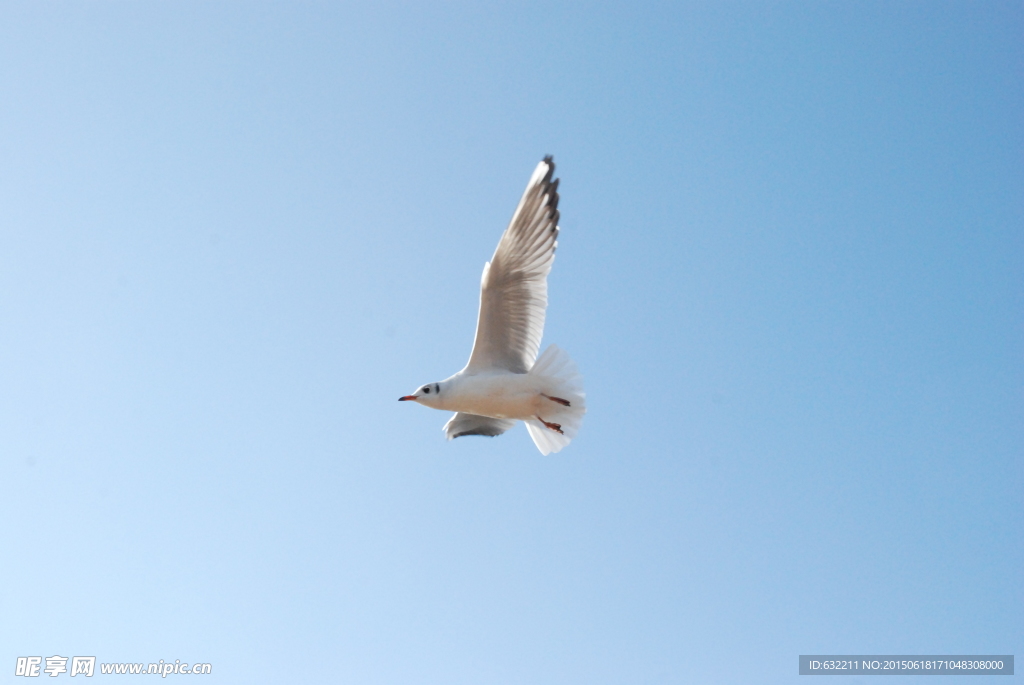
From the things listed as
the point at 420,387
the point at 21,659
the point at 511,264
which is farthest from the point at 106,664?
the point at 511,264

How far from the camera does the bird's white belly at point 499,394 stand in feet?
25.0

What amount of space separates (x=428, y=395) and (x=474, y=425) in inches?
28.4

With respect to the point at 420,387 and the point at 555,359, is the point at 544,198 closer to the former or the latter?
the point at 555,359

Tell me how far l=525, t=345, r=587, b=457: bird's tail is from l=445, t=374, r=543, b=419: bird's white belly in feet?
0.30

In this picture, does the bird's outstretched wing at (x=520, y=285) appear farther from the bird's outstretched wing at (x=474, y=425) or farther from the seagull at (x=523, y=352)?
the bird's outstretched wing at (x=474, y=425)

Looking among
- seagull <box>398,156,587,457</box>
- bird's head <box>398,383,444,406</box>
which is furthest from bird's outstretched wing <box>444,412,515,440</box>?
bird's head <box>398,383,444,406</box>

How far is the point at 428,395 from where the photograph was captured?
792cm

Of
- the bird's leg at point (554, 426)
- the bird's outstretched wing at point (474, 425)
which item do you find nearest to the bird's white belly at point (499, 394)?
the bird's leg at point (554, 426)

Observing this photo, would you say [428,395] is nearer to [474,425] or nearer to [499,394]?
[499,394]

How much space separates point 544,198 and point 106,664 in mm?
5339

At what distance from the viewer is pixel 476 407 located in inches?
306

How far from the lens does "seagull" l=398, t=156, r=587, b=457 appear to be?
7.62 m

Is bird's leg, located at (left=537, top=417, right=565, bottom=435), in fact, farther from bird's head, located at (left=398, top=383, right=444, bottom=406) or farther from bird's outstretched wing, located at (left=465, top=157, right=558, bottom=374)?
bird's head, located at (left=398, top=383, right=444, bottom=406)

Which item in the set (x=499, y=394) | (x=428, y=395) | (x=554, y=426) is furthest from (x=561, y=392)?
(x=428, y=395)
